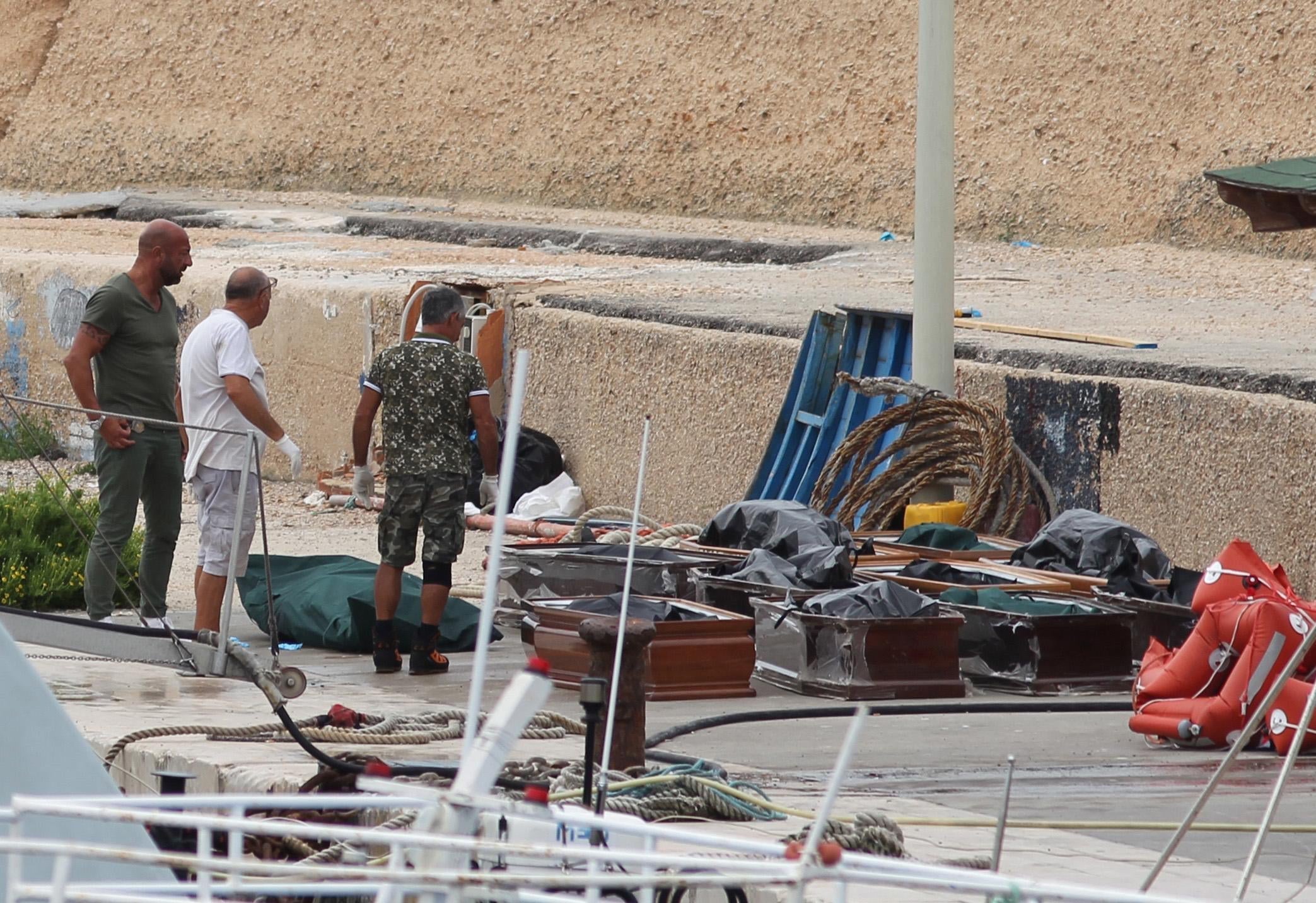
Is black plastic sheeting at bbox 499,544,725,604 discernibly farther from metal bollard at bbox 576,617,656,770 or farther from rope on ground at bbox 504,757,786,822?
rope on ground at bbox 504,757,786,822

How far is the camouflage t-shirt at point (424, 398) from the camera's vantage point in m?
8.00

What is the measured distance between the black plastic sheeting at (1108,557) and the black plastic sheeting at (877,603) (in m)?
1.03

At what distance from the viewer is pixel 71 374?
795 cm

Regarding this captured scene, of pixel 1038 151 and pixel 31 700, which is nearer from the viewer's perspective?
pixel 31 700

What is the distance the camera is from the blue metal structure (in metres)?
11.3

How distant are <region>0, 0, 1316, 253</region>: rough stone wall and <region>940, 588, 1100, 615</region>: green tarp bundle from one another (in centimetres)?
1551

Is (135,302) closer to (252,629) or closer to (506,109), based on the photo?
(252,629)

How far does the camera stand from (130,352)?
8.09m

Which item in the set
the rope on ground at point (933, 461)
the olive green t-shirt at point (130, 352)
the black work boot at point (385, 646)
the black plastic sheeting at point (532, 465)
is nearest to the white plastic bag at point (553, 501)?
the black plastic sheeting at point (532, 465)

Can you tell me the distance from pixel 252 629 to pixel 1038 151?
19493 mm

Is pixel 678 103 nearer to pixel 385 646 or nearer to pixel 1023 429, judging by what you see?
pixel 1023 429

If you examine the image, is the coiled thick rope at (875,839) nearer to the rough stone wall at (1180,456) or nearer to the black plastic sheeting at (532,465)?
the rough stone wall at (1180,456)

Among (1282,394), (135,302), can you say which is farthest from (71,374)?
(1282,394)

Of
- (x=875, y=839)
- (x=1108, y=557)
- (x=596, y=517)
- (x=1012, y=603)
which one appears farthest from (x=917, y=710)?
(x=596, y=517)
